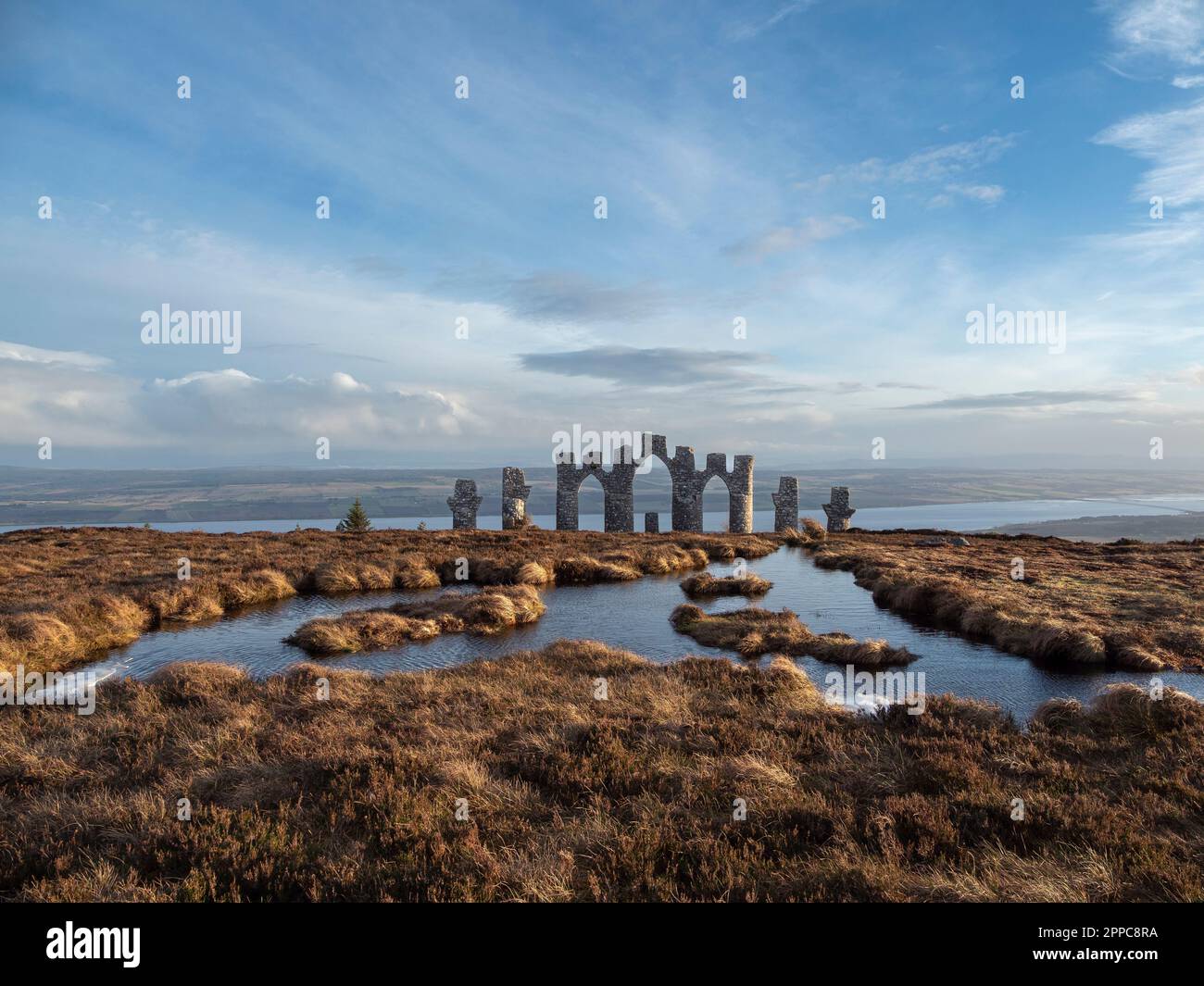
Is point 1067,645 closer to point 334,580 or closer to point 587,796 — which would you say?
point 587,796

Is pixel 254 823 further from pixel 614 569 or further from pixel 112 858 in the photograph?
pixel 614 569

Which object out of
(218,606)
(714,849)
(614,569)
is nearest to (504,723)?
(714,849)

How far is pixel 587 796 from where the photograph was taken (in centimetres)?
779

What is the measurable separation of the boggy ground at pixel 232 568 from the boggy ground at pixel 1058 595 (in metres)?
10.4

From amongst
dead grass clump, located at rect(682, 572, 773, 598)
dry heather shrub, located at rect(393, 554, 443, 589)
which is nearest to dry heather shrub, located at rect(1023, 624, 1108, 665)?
dead grass clump, located at rect(682, 572, 773, 598)

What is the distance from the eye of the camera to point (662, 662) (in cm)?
1529

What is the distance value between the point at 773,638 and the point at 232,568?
21413mm

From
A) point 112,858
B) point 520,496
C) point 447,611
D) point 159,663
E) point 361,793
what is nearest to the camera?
point 112,858

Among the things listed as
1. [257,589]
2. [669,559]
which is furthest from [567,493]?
[257,589]

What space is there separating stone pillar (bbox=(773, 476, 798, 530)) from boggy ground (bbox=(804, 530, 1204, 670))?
51.5 feet

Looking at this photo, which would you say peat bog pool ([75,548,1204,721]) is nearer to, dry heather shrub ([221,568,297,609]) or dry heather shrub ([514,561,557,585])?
dry heather shrub ([221,568,297,609])

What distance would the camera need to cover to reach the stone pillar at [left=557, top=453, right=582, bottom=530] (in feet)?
167

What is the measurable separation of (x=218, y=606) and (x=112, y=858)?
642 inches

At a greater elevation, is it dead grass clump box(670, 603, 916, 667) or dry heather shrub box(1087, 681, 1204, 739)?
dry heather shrub box(1087, 681, 1204, 739)
